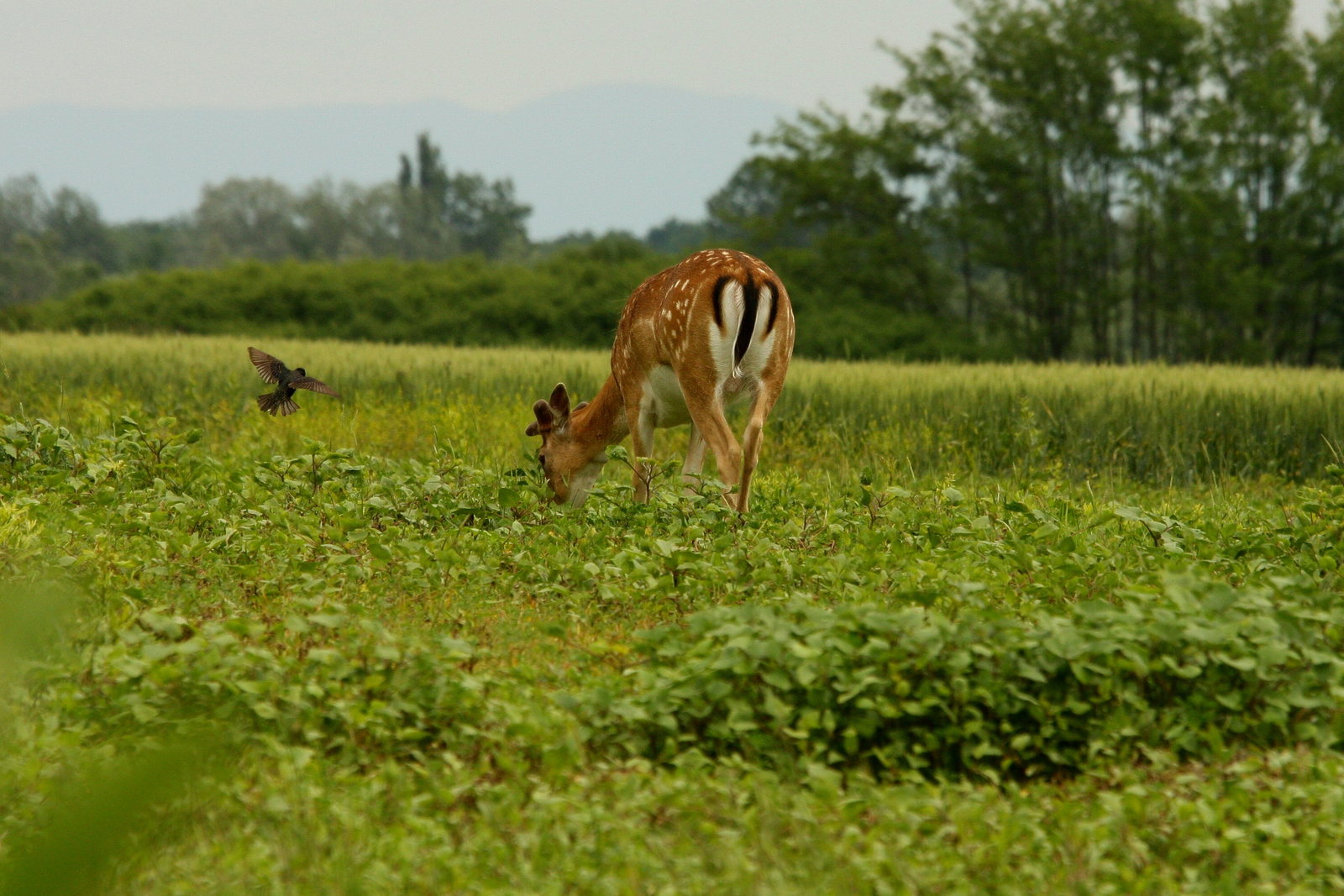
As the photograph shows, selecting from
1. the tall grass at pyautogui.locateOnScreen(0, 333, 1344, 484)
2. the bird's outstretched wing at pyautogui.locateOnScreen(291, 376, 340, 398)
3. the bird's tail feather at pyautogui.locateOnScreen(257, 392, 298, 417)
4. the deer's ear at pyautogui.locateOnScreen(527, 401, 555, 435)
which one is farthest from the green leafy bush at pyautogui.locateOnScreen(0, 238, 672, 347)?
the deer's ear at pyautogui.locateOnScreen(527, 401, 555, 435)

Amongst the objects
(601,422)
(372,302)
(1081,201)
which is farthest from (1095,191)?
(601,422)

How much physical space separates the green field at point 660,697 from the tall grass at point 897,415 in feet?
13.6

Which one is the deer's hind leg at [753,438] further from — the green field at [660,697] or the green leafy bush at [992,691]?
the green leafy bush at [992,691]

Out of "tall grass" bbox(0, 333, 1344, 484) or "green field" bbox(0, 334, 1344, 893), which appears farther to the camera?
"tall grass" bbox(0, 333, 1344, 484)

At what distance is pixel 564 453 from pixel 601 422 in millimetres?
340

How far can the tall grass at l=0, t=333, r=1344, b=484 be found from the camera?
38.7 feet

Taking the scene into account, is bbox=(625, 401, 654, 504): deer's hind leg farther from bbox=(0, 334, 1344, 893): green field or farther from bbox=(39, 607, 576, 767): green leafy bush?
bbox=(39, 607, 576, 767): green leafy bush

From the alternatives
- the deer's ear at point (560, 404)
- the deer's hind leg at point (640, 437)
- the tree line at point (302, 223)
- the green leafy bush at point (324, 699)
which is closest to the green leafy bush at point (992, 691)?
the green leafy bush at point (324, 699)

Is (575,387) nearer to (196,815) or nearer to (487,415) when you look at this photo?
(487,415)

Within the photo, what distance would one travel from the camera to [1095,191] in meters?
35.6

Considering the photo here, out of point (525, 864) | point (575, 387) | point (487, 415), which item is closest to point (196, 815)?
point (525, 864)

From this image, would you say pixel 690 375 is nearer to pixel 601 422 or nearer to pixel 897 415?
pixel 601 422

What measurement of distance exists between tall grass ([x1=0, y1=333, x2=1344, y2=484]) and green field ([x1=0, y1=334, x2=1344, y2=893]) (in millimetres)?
4152

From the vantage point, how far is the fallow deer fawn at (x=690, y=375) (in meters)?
7.55
